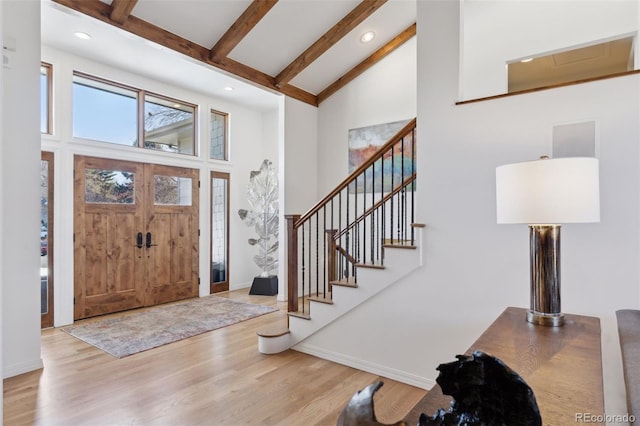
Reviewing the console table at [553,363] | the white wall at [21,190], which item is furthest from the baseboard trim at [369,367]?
the white wall at [21,190]

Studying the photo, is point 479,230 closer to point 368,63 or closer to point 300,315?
point 300,315

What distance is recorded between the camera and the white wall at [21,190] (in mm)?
3000

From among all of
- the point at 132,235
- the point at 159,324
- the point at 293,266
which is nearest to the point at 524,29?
the point at 293,266

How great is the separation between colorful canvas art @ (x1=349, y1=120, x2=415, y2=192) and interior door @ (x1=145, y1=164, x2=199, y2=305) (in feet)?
8.90

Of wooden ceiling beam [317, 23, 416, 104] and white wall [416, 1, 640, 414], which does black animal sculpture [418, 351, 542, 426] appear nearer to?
white wall [416, 1, 640, 414]

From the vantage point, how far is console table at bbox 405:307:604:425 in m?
1.06

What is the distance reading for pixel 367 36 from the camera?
16.9ft

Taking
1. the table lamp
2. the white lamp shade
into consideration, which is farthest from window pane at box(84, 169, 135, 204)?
the white lamp shade

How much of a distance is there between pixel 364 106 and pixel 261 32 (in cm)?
198

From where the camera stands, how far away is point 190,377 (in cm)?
301

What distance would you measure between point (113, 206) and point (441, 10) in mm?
4695

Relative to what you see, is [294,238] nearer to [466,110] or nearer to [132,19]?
[466,110]

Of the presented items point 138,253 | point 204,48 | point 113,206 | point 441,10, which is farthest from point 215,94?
point 441,10

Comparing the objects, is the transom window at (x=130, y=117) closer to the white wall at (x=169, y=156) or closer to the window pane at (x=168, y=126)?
the window pane at (x=168, y=126)
